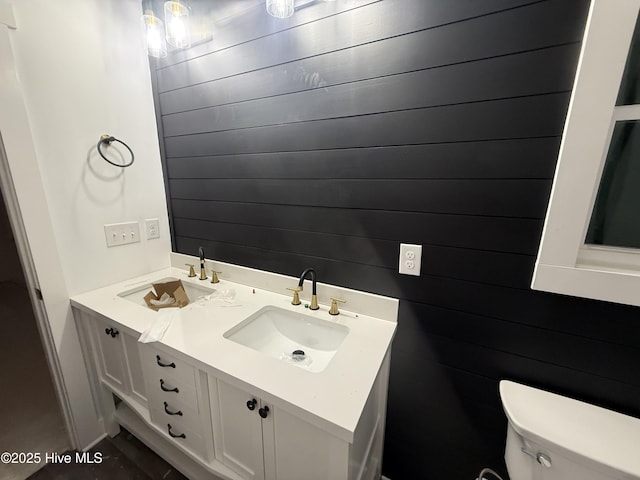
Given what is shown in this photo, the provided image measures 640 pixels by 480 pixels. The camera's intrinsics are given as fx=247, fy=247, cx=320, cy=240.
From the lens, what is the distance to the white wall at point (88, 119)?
43.3 inches

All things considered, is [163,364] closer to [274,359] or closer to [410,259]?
[274,359]

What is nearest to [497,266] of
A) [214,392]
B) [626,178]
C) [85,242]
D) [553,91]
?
[626,178]

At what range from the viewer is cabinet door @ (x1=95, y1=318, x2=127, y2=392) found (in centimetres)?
119

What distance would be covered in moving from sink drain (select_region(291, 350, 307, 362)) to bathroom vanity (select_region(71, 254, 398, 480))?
12mm

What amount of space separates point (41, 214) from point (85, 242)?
22 cm

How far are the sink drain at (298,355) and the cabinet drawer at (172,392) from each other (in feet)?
1.27

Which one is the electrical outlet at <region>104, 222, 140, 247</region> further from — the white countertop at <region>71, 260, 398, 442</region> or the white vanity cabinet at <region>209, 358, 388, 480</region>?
the white vanity cabinet at <region>209, 358, 388, 480</region>

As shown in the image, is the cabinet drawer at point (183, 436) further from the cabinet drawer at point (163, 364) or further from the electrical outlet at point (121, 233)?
the electrical outlet at point (121, 233)

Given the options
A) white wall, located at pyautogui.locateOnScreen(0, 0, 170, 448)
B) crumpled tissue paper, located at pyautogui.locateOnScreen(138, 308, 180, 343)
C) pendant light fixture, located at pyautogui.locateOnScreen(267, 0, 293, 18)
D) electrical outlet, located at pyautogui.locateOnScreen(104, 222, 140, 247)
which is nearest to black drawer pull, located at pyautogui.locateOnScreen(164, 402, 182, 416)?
crumpled tissue paper, located at pyautogui.locateOnScreen(138, 308, 180, 343)

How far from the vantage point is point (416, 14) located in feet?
2.75

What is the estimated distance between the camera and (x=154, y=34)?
1231mm

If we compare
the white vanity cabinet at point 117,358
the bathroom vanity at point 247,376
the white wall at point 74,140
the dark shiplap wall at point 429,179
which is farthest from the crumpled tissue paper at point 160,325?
the white wall at point 74,140

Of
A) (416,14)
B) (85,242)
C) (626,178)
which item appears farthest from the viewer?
(85,242)

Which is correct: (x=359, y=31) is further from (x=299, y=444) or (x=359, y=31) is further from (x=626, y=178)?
(x=299, y=444)
